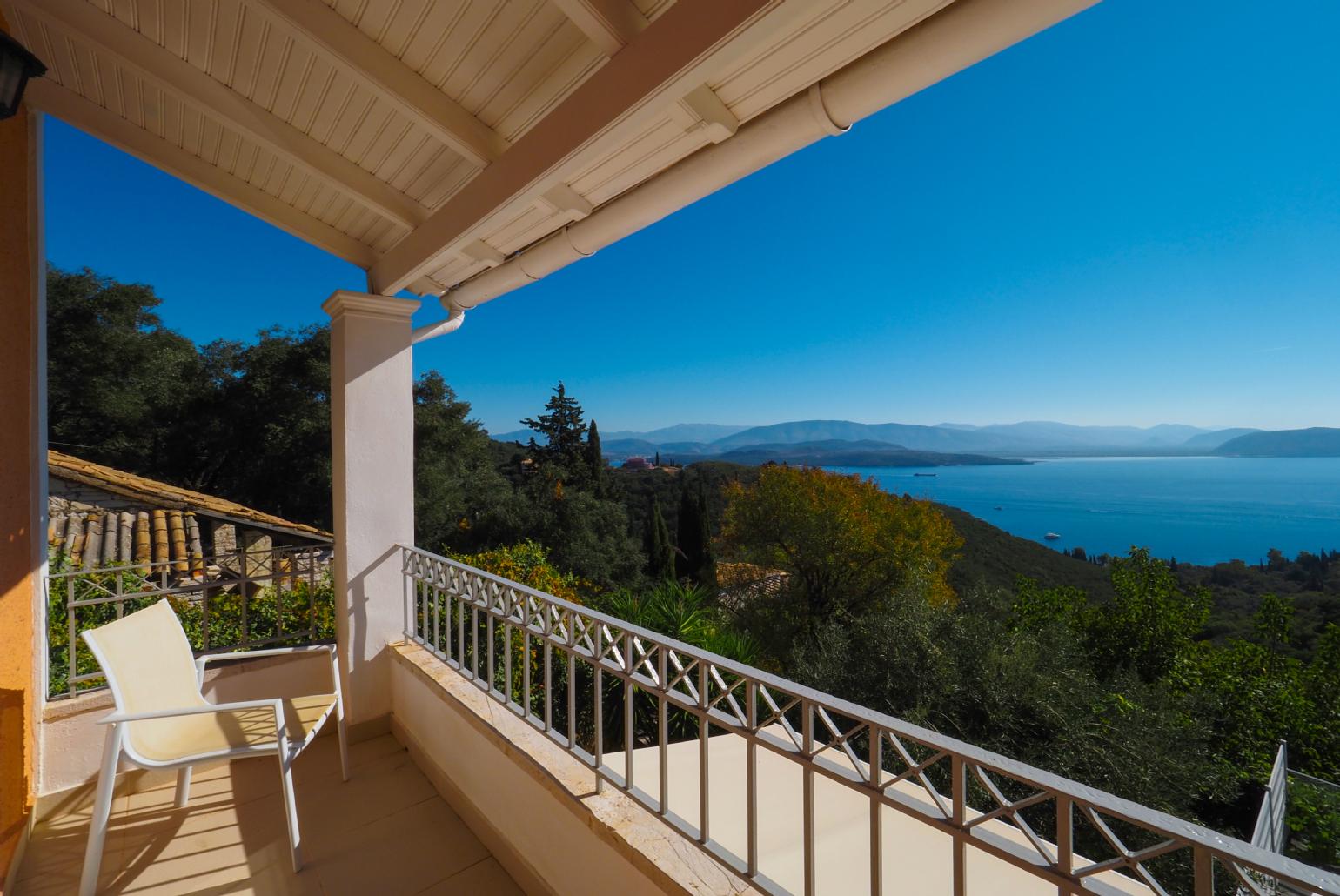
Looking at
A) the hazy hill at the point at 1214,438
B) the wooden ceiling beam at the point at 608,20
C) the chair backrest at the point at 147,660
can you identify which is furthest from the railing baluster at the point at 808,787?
the hazy hill at the point at 1214,438

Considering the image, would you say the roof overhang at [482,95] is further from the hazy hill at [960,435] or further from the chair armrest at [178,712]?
the hazy hill at [960,435]

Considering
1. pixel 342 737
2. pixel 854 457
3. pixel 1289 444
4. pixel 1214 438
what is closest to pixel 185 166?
pixel 342 737

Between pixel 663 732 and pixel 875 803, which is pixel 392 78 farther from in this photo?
pixel 875 803

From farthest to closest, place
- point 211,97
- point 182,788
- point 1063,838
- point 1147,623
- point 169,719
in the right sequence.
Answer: point 1147,623
point 182,788
point 169,719
point 211,97
point 1063,838

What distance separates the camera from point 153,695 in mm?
2188

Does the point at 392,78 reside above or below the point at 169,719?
above

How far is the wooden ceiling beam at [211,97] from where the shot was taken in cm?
190

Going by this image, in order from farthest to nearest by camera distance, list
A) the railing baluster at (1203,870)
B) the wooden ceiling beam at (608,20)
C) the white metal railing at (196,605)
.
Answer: the white metal railing at (196,605) < the wooden ceiling beam at (608,20) < the railing baluster at (1203,870)

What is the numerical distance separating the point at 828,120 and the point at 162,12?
219 centimetres

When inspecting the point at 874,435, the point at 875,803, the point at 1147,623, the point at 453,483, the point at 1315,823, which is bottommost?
the point at 1315,823

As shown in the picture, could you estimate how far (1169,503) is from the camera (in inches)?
736

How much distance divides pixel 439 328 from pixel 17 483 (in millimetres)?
1744

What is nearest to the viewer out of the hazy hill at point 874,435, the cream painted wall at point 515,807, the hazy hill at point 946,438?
the cream painted wall at point 515,807

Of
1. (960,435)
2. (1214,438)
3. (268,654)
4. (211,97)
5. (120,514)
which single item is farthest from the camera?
(960,435)
